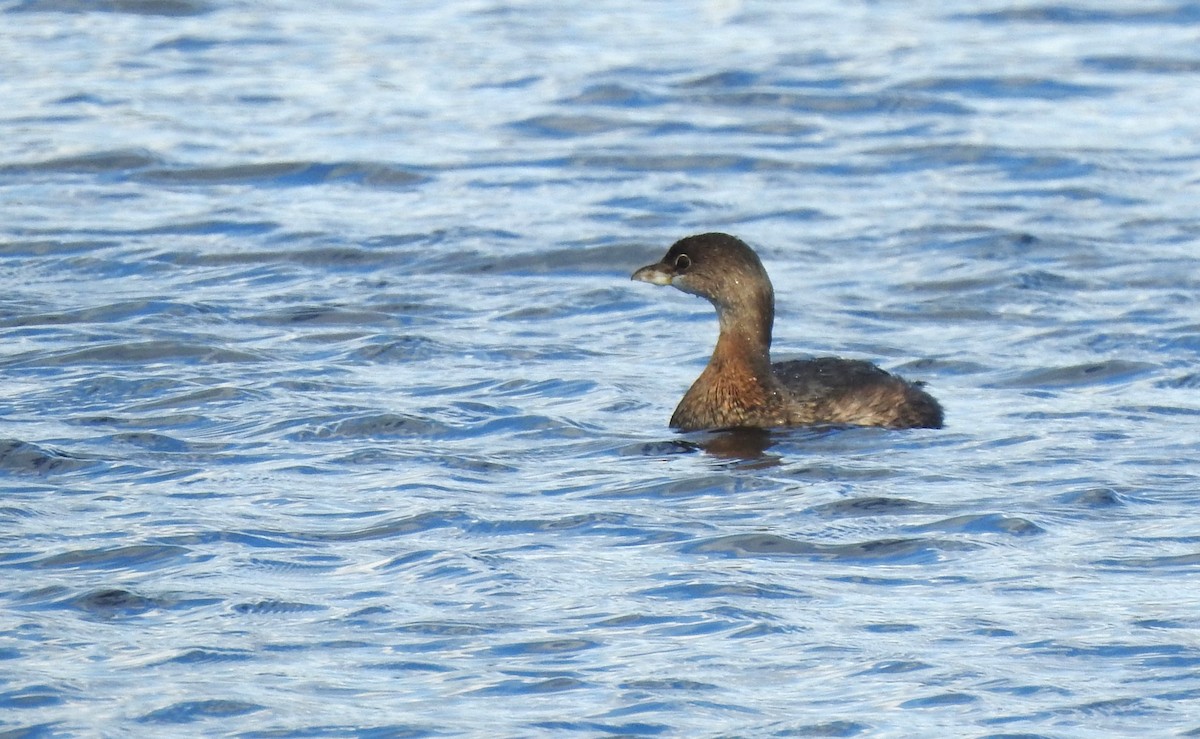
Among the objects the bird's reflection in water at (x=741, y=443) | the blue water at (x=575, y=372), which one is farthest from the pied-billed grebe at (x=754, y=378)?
the blue water at (x=575, y=372)

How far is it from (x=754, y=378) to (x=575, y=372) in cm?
138

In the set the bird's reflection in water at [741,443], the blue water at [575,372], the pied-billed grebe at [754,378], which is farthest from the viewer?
the pied-billed grebe at [754,378]

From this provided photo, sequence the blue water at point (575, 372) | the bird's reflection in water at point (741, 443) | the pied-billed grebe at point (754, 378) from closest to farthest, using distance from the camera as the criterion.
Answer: the blue water at point (575, 372) → the bird's reflection in water at point (741, 443) → the pied-billed grebe at point (754, 378)

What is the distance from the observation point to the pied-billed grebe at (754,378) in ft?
37.6

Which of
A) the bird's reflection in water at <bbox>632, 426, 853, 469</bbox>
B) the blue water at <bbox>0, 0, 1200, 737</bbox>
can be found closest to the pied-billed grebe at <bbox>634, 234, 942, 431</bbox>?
the bird's reflection in water at <bbox>632, 426, 853, 469</bbox>

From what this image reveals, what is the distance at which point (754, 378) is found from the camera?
1171 centimetres

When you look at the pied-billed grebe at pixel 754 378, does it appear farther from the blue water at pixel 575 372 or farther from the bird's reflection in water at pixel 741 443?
the blue water at pixel 575 372

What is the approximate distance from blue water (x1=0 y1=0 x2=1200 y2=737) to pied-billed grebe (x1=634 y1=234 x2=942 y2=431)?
6.2 inches

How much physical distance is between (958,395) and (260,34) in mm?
13293

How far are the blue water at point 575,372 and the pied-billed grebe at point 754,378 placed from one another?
0.52 feet

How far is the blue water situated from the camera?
7.77 meters

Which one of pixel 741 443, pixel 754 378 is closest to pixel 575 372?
pixel 754 378

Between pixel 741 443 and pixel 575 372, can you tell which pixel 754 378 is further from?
pixel 575 372

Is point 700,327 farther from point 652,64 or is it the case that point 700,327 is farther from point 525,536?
point 652,64
